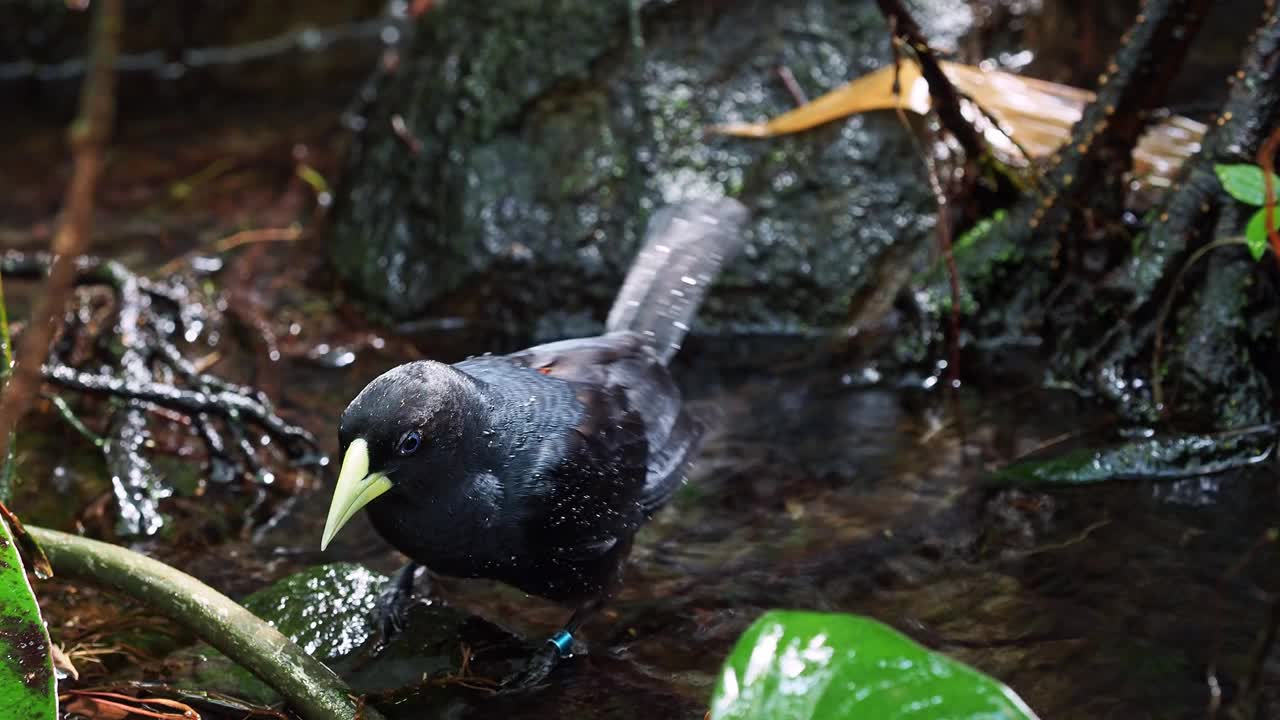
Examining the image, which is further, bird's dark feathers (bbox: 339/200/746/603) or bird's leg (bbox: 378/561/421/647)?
bird's leg (bbox: 378/561/421/647)

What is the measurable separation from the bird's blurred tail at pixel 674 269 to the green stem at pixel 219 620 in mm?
1600

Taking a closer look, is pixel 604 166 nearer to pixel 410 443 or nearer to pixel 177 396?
pixel 177 396

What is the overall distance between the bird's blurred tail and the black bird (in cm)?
18

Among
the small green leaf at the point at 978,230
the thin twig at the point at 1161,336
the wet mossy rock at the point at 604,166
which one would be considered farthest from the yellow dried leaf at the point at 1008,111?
the thin twig at the point at 1161,336

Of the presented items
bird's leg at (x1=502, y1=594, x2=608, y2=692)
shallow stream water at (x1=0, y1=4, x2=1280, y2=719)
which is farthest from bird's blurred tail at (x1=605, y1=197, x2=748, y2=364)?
bird's leg at (x1=502, y1=594, x2=608, y2=692)

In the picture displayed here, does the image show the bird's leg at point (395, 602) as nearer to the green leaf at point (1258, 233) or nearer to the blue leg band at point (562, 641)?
the blue leg band at point (562, 641)

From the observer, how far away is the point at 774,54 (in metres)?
5.63

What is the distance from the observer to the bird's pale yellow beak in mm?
2719

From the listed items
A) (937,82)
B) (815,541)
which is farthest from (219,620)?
(937,82)

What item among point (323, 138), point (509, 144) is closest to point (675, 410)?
point (509, 144)

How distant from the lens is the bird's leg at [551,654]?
3139 millimetres

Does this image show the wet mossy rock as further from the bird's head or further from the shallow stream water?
the bird's head

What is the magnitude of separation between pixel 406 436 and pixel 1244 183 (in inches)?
88.9

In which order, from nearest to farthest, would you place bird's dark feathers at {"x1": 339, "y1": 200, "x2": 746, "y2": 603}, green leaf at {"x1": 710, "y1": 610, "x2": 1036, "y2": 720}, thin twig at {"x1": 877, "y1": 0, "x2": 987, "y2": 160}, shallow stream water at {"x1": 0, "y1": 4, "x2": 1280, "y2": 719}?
green leaf at {"x1": 710, "y1": 610, "x2": 1036, "y2": 720}, bird's dark feathers at {"x1": 339, "y1": 200, "x2": 746, "y2": 603}, shallow stream water at {"x1": 0, "y1": 4, "x2": 1280, "y2": 719}, thin twig at {"x1": 877, "y1": 0, "x2": 987, "y2": 160}
